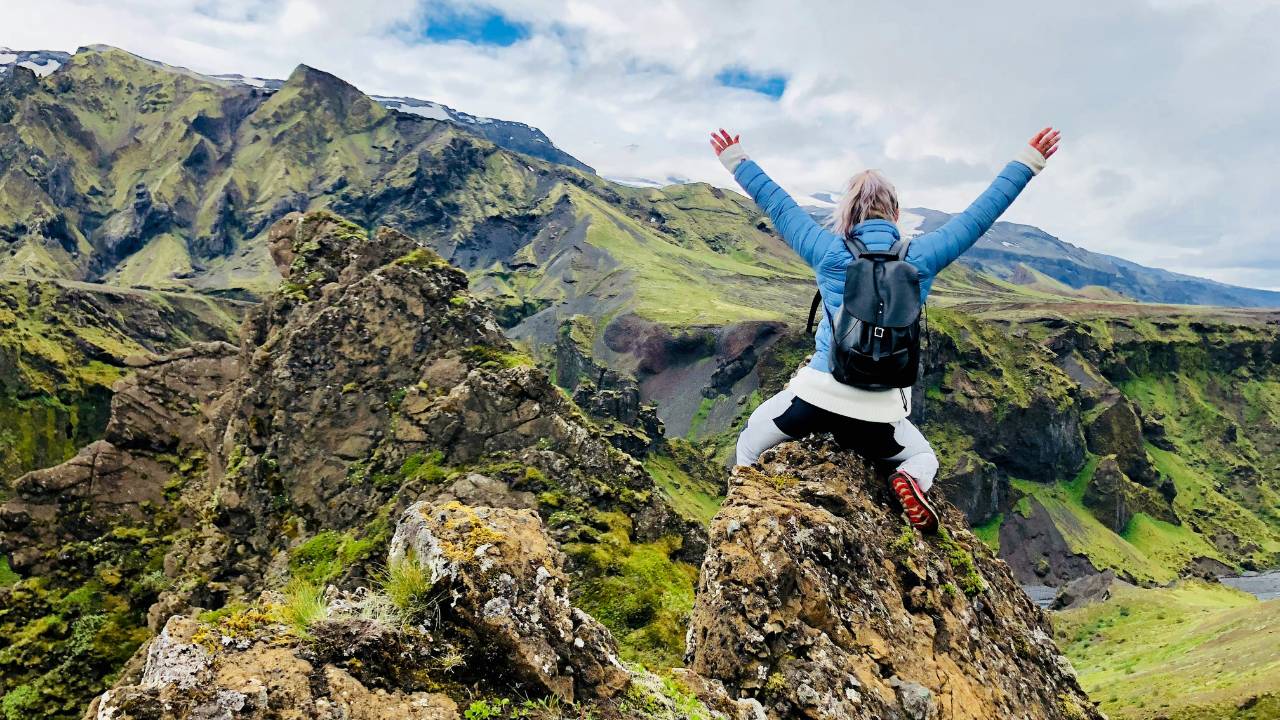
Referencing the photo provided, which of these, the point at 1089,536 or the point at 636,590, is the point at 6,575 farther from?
the point at 1089,536

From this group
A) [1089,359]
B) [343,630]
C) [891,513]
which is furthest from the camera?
[1089,359]

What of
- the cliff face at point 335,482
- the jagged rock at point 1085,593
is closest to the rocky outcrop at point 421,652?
the cliff face at point 335,482

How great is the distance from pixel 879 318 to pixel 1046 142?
108 inches

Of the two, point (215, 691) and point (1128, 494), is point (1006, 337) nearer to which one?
point (1128, 494)

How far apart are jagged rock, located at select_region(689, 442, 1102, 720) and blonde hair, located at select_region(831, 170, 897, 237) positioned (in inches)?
121

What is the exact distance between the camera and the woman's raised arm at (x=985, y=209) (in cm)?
747

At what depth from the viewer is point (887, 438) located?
28.5 ft

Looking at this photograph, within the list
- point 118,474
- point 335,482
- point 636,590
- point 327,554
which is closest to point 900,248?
point 636,590

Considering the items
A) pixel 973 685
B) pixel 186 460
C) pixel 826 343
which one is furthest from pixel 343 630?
pixel 186 460

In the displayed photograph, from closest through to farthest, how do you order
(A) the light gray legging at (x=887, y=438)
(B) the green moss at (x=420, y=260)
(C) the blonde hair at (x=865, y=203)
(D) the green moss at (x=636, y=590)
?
(C) the blonde hair at (x=865, y=203) → (A) the light gray legging at (x=887, y=438) → (D) the green moss at (x=636, y=590) → (B) the green moss at (x=420, y=260)

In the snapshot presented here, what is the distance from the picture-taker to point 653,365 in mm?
193375

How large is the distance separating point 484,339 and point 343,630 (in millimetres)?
18681

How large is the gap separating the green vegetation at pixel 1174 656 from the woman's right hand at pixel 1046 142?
2590 centimetres

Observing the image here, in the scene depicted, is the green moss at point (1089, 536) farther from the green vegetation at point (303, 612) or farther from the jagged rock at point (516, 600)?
the green vegetation at point (303, 612)
